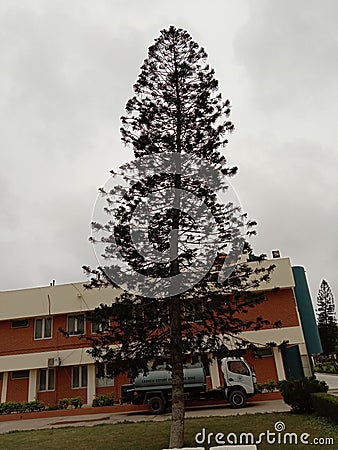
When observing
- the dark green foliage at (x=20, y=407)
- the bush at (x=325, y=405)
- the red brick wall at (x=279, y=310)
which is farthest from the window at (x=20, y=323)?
the bush at (x=325, y=405)

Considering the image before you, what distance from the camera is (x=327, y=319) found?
184 ft

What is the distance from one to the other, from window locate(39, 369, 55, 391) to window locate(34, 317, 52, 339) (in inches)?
68.0

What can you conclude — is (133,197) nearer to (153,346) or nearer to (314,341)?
(153,346)

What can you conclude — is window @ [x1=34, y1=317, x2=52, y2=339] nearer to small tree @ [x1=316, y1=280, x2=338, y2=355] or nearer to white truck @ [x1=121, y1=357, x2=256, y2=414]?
white truck @ [x1=121, y1=357, x2=256, y2=414]

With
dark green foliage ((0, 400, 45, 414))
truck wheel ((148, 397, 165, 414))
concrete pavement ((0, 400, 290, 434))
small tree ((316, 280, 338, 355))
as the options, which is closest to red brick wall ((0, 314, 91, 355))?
dark green foliage ((0, 400, 45, 414))

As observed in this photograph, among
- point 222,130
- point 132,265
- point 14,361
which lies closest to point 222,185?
point 222,130

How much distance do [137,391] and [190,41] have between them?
12.0 meters

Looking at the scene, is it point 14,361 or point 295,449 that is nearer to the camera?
point 295,449

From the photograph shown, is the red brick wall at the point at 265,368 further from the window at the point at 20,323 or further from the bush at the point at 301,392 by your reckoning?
the window at the point at 20,323

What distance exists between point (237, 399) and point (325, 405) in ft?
16.5

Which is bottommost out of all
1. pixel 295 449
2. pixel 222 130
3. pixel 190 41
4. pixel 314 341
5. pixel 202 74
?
pixel 295 449

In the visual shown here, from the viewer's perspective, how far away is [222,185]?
11.3 m

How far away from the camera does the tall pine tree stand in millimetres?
10250

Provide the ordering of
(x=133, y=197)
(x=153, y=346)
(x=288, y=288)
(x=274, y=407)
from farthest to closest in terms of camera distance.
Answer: (x=288, y=288) < (x=274, y=407) < (x=133, y=197) < (x=153, y=346)
